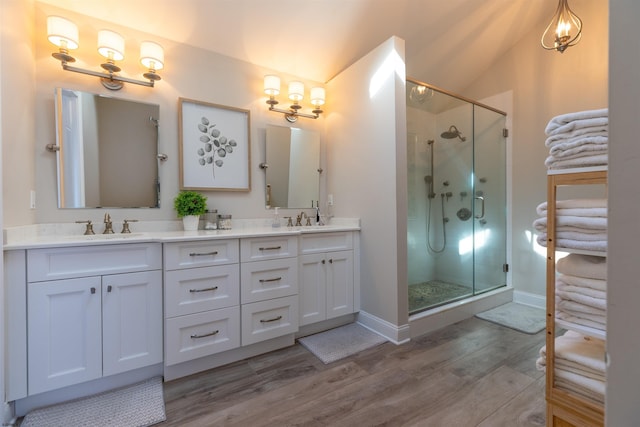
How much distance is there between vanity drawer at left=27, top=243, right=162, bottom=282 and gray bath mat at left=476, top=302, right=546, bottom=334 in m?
2.86

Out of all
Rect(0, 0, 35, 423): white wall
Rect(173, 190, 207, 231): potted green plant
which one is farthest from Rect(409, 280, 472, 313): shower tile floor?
→ Rect(0, 0, 35, 423): white wall

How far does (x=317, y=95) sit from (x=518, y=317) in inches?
114

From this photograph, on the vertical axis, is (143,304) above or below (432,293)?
above

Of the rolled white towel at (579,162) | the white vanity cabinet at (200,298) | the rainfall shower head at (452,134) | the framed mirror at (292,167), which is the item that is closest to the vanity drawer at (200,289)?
the white vanity cabinet at (200,298)

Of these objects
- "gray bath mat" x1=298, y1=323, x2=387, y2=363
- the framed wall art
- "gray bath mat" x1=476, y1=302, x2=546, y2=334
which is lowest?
"gray bath mat" x1=298, y1=323, x2=387, y2=363

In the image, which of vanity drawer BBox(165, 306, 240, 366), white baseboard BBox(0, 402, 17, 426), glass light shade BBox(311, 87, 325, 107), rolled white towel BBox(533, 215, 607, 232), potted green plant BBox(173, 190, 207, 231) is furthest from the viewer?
glass light shade BBox(311, 87, 325, 107)

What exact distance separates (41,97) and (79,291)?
1308 mm

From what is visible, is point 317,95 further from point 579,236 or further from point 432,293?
point 579,236

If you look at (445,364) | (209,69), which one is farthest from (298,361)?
(209,69)

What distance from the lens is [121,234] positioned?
1901 millimetres

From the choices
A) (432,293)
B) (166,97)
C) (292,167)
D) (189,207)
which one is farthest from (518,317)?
(166,97)

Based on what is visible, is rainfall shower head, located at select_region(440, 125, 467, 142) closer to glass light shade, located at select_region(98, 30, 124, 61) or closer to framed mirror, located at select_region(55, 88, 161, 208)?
framed mirror, located at select_region(55, 88, 161, 208)

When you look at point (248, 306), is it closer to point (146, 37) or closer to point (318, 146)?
point (318, 146)

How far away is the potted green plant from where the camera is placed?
210 cm
